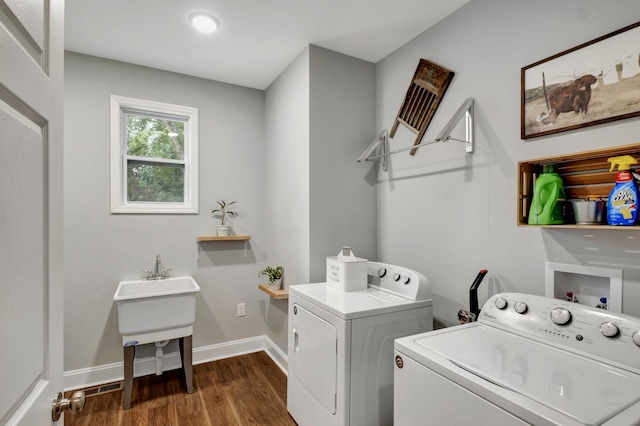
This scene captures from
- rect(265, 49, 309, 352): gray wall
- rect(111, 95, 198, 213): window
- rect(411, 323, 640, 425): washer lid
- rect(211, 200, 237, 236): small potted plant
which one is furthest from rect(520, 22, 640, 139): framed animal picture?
rect(111, 95, 198, 213): window

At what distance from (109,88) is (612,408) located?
3355 mm

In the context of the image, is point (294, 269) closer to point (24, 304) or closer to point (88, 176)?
point (88, 176)

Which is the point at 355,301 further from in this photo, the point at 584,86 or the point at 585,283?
the point at 584,86

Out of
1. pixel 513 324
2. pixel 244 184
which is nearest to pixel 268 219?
pixel 244 184

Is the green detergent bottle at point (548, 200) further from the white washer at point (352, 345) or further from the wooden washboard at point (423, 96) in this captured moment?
the wooden washboard at point (423, 96)

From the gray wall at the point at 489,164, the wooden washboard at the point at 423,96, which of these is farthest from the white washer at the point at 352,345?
the wooden washboard at the point at 423,96

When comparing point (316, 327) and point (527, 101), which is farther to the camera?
point (316, 327)

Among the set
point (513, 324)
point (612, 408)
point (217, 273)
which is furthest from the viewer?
point (217, 273)

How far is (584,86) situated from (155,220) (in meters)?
2.93

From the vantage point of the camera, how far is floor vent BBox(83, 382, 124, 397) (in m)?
2.43

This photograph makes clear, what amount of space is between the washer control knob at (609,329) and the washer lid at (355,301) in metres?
0.81

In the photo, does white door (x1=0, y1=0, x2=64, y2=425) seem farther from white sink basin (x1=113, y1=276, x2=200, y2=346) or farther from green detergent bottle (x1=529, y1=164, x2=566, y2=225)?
green detergent bottle (x1=529, y1=164, x2=566, y2=225)

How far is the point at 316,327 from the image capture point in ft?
6.01

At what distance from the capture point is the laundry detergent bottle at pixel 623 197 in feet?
3.84
